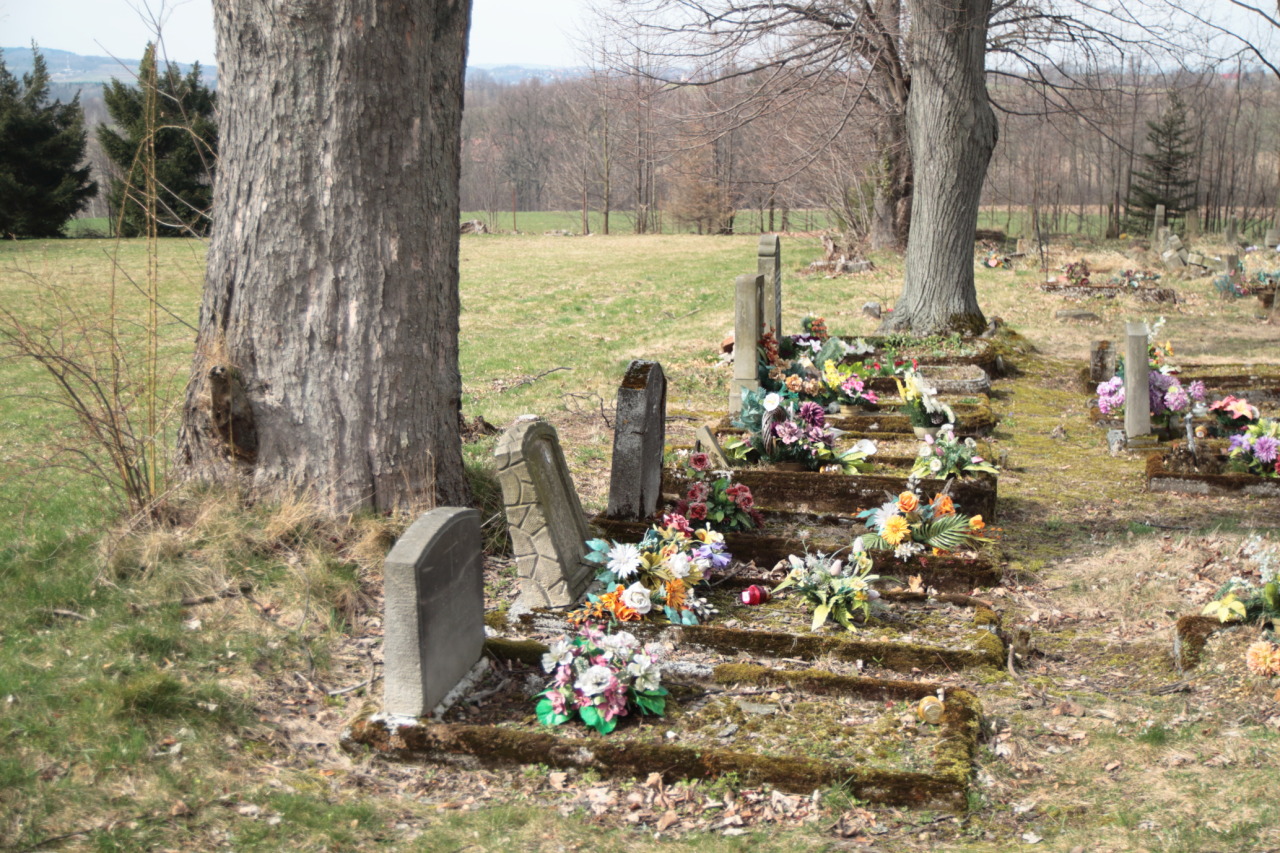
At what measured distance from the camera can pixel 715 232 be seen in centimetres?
4566

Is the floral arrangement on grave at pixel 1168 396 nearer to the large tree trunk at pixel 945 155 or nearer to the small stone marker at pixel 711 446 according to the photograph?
the small stone marker at pixel 711 446

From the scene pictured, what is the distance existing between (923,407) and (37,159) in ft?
102

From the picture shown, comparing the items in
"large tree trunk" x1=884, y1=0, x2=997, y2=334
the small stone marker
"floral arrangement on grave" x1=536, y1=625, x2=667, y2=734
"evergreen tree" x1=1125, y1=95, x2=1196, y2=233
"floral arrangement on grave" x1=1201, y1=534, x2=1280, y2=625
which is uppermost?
"evergreen tree" x1=1125, y1=95, x2=1196, y2=233

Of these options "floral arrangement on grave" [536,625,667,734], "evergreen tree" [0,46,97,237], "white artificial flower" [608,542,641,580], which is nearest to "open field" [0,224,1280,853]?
"floral arrangement on grave" [536,625,667,734]

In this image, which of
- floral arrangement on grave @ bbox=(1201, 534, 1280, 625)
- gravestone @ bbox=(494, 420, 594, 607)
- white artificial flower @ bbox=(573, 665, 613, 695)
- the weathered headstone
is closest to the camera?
white artificial flower @ bbox=(573, 665, 613, 695)

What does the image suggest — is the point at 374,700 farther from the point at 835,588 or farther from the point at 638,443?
the point at 835,588

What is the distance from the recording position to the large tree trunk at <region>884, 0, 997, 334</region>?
14.2m

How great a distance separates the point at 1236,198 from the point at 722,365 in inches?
1464

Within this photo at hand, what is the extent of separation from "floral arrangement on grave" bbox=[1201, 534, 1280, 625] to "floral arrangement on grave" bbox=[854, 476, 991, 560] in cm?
147

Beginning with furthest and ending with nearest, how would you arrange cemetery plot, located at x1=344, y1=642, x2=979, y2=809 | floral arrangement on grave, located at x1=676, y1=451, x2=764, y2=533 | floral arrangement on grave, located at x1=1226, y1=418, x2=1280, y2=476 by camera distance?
floral arrangement on grave, located at x1=1226, y1=418, x2=1280, y2=476
floral arrangement on grave, located at x1=676, y1=451, x2=764, y2=533
cemetery plot, located at x1=344, y1=642, x2=979, y2=809

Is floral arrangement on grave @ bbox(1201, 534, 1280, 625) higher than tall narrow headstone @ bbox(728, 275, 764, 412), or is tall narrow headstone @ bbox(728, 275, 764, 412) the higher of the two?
tall narrow headstone @ bbox(728, 275, 764, 412)

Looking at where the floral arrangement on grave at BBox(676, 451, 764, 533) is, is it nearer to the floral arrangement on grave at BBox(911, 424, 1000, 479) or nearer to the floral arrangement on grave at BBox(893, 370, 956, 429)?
the floral arrangement on grave at BBox(911, 424, 1000, 479)

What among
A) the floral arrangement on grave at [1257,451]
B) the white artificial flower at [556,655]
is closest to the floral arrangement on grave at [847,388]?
the floral arrangement on grave at [1257,451]

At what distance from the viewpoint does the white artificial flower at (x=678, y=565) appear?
18.4 feet
